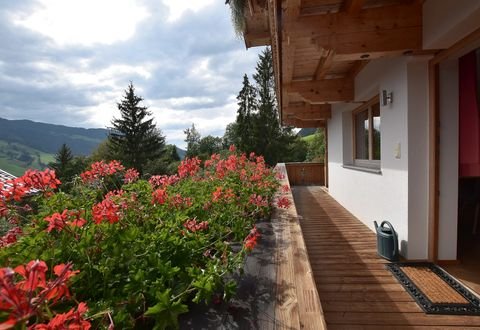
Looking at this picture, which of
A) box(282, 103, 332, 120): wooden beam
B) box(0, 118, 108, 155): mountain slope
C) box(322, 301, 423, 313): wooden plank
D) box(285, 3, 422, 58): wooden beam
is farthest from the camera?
box(0, 118, 108, 155): mountain slope

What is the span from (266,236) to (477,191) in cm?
361

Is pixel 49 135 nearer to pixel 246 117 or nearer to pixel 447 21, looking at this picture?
pixel 246 117

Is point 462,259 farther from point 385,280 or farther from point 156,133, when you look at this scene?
point 156,133

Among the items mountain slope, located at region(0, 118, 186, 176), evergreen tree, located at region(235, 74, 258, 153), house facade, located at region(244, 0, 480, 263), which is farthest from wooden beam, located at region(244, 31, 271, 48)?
mountain slope, located at region(0, 118, 186, 176)

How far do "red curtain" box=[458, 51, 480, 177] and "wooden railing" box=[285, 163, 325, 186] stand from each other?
273 inches

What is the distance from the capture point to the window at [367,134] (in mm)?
3813

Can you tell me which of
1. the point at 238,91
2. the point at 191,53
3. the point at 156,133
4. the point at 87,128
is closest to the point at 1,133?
the point at 87,128

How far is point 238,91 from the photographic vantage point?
76.4 feet

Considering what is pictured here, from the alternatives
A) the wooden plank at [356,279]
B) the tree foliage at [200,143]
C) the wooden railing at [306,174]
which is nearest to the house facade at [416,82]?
the wooden plank at [356,279]

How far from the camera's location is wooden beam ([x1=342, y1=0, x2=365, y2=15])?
6.70 feet

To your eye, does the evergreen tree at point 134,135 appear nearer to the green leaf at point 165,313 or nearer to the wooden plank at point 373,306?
the wooden plank at point 373,306

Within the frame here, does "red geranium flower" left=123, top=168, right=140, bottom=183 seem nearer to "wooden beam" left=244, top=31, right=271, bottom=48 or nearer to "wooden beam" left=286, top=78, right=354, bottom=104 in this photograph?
"wooden beam" left=244, top=31, right=271, bottom=48

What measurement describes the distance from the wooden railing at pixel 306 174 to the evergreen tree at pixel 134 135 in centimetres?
1753

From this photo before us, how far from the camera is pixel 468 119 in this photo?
237 centimetres
